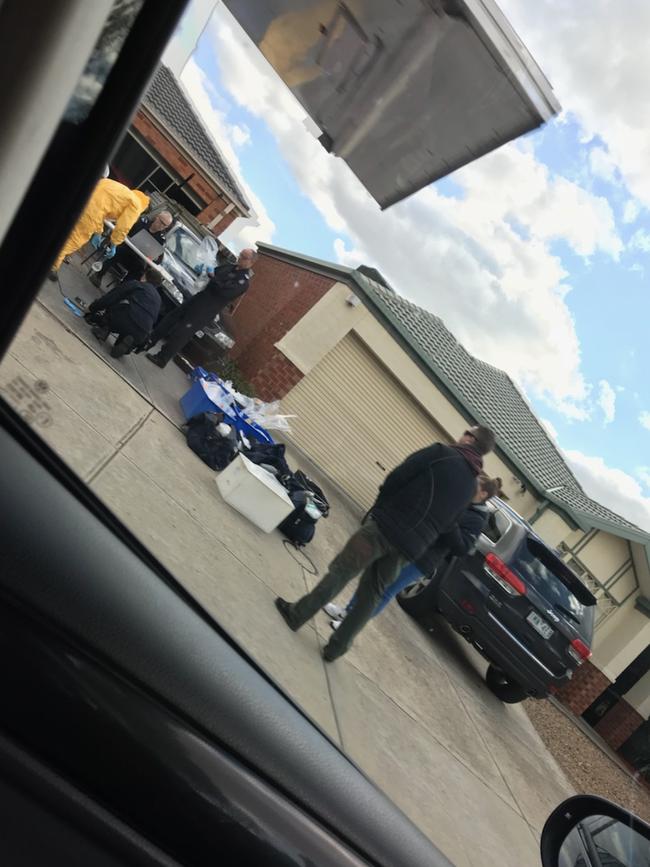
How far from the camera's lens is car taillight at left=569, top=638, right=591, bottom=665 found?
6.87 m

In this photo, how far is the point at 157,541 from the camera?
268 centimetres

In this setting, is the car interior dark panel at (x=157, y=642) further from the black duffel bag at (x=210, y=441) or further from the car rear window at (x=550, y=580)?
the car rear window at (x=550, y=580)

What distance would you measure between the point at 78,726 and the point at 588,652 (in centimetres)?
682

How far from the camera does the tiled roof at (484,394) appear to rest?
44.6 ft

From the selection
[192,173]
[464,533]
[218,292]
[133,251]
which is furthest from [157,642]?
[192,173]

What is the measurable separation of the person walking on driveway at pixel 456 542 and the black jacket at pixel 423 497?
0.29 m

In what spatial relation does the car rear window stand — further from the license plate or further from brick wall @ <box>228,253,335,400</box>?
brick wall @ <box>228,253,335,400</box>

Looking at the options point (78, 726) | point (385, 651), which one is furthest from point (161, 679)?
point (385, 651)

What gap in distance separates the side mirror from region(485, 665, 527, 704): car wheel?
5646 mm

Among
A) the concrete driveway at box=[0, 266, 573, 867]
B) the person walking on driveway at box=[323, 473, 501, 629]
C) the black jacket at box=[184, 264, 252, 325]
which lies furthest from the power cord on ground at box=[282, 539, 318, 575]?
the black jacket at box=[184, 264, 252, 325]

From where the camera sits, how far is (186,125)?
5504 mm

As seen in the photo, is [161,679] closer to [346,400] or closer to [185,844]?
[185,844]

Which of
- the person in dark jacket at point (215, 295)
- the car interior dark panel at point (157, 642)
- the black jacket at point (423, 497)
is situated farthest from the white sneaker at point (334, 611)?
the person in dark jacket at point (215, 295)

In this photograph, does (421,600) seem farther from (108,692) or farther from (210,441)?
(108,692)
